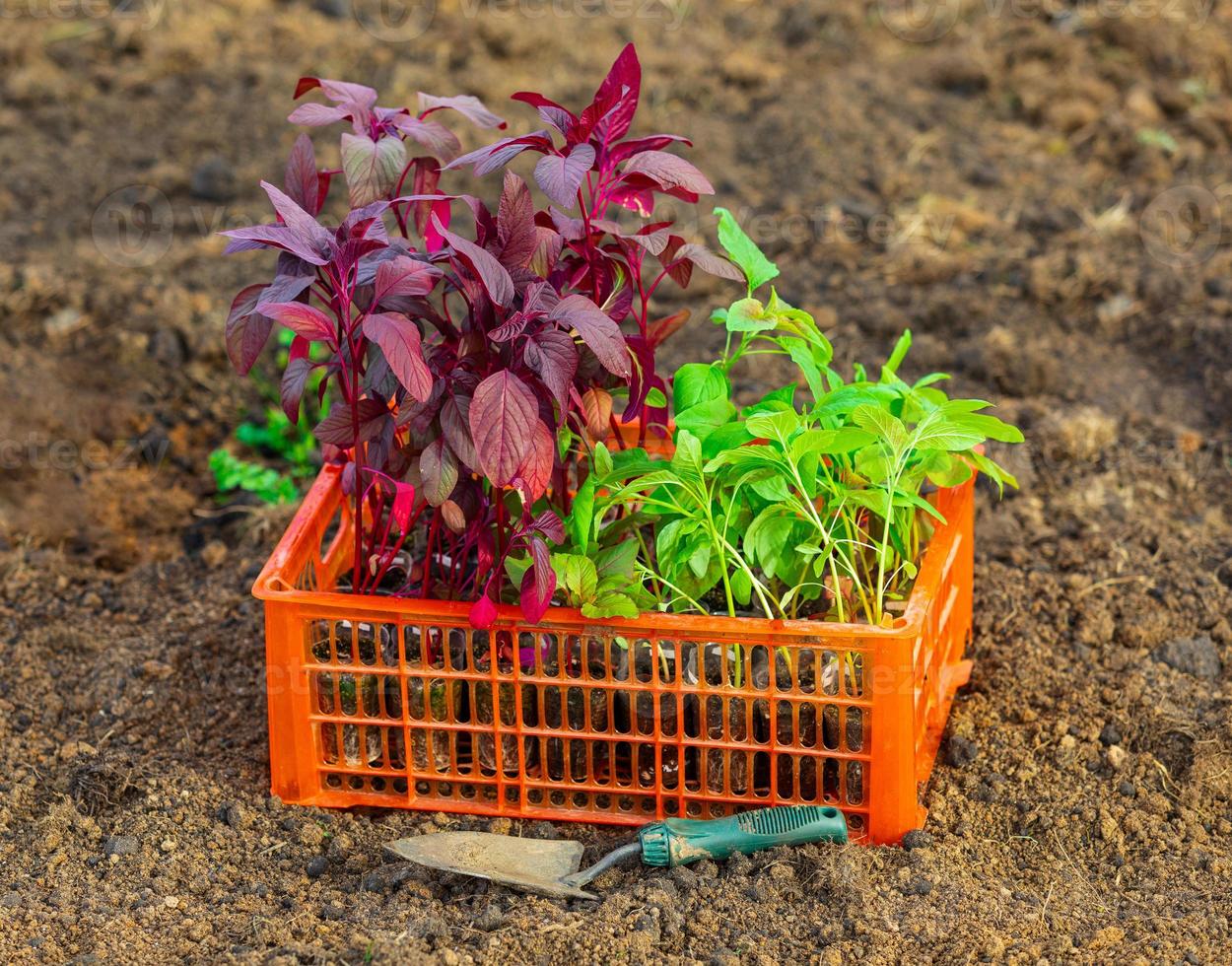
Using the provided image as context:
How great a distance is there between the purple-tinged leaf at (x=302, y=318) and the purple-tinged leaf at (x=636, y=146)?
512 mm

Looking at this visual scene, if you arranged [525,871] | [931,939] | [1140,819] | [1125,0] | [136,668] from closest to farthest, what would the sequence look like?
[931,939] < [525,871] < [1140,819] < [136,668] < [1125,0]

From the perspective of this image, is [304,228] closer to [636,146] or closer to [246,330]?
[246,330]

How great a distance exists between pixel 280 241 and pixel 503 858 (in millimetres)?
1029

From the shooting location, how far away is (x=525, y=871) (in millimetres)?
2377

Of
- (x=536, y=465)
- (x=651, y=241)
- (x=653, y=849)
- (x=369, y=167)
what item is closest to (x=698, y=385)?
(x=651, y=241)

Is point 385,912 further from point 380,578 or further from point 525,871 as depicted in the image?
point 380,578

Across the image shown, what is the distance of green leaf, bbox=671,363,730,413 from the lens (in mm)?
2504

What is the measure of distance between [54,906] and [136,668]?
0.72 m

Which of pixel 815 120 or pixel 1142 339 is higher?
pixel 815 120

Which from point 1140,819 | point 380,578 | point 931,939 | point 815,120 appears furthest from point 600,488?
point 815,120

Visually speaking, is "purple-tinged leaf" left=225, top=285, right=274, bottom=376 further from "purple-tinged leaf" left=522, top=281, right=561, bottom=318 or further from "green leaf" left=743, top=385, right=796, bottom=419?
"green leaf" left=743, top=385, right=796, bottom=419

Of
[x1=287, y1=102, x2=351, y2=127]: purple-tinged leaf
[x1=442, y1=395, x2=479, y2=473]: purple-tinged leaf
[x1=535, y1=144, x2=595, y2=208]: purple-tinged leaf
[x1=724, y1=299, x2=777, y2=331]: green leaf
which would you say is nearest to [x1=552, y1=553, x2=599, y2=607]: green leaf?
[x1=442, y1=395, x2=479, y2=473]: purple-tinged leaf

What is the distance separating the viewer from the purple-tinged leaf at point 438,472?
228 cm

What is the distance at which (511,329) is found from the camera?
2.22 metres
